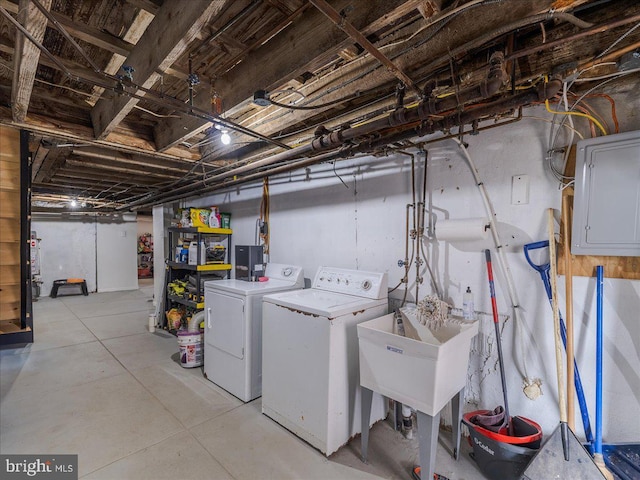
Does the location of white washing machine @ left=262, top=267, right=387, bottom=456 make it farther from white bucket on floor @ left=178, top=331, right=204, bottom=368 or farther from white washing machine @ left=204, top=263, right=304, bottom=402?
white bucket on floor @ left=178, top=331, right=204, bottom=368

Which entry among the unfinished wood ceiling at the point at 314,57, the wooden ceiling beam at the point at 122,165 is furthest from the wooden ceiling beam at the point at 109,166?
the unfinished wood ceiling at the point at 314,57

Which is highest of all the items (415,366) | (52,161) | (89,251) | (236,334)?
(52,161)

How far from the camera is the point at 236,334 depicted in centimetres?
256

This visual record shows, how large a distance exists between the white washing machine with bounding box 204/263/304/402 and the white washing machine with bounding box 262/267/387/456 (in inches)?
10.1

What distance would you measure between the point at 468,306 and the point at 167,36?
2.27 m

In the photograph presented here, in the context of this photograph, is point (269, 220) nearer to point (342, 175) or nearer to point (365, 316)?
point (342, 175)

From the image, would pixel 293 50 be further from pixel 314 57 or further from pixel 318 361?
pixel 318 361

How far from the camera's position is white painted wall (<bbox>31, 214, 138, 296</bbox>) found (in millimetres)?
7109

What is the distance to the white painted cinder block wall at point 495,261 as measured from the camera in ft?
5.34

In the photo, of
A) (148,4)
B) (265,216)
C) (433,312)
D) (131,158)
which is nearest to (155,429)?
(433,312)

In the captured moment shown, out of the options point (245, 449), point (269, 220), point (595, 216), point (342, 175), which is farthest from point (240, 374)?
point (595, 216)

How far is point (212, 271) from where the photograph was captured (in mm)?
4234

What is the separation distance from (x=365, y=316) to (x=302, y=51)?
1.66m

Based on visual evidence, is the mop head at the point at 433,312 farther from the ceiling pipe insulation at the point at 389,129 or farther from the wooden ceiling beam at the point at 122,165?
the wooden ceiling beam at the point at 122,165
